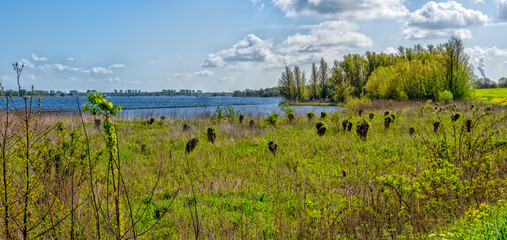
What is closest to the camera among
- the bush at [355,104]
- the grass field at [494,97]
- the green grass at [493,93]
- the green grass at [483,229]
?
the green grass at [483,229]

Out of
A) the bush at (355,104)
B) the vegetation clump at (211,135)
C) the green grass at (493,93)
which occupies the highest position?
the green grass at (493,93)

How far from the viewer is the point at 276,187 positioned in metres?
6.07

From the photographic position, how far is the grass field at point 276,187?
4.30 metres

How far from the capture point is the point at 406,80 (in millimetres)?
37250

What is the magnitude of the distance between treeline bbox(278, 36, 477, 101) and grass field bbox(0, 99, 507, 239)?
89.5 ft

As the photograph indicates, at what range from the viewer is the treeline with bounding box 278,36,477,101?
1337 inches

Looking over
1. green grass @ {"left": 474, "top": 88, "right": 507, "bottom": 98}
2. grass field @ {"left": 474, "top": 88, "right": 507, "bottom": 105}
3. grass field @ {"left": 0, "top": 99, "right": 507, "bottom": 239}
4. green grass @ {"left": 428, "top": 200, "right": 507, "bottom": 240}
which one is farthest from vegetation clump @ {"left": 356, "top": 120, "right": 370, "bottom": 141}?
green grass @ {"left": 474, "top": 88, "right": 507, "bottom": 98}

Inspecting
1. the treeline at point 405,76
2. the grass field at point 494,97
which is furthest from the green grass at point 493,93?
the treeline at point 405,76

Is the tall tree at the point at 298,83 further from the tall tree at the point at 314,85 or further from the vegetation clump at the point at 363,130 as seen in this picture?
the vegetation clump at the point at 363,130

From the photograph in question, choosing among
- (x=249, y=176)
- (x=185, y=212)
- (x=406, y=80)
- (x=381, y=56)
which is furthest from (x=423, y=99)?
(x=185, y=212)

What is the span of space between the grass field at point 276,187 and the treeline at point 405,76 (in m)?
27.3

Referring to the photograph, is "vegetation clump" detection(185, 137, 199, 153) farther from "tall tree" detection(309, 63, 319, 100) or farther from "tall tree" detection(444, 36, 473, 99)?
"tall tree" detection(309, 63, 319, 100)

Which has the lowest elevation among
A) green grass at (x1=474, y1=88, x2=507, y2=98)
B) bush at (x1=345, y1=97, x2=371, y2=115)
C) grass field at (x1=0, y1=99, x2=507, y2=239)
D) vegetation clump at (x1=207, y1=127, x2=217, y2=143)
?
grass field at (x1=0, y1=99, x2=507, y2=239)

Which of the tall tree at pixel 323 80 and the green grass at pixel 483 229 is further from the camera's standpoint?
the tall tree at pixel 323 80
